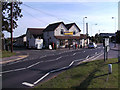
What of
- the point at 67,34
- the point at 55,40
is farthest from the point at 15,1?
the point at 67,34

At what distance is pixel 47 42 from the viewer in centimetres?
4588

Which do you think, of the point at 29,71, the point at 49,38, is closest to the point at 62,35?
the point at 49,38

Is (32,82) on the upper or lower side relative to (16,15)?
lower

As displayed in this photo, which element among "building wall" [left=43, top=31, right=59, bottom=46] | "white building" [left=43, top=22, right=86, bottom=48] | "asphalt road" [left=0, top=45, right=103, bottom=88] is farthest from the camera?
"building wall" [left=43, top=31, right=59, bottom=46]

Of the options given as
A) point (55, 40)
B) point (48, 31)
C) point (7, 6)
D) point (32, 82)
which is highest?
point (7, 6)

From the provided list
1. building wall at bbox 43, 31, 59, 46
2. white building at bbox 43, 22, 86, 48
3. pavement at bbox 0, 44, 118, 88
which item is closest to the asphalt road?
pavement at bbox 0, 44, 118, 88

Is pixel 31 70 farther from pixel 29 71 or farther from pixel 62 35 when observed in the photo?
pixel 62 35

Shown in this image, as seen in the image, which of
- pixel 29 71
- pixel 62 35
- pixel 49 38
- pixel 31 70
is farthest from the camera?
pixel 62 35

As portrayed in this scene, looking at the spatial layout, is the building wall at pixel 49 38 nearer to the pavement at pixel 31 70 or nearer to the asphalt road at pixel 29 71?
the pavement at pixel 31 70

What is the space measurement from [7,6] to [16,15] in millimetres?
2539

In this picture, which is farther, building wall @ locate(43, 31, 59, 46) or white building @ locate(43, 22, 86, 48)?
building wall @ locate(43, 31, 59, 46)

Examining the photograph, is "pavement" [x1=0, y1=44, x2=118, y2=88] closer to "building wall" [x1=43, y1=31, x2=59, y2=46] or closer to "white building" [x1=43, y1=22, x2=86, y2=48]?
"white building" [x1=43, y1=22, x2=86, y2=48]

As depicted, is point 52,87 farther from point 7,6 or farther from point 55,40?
point 55,40

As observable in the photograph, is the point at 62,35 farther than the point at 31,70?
Yes
